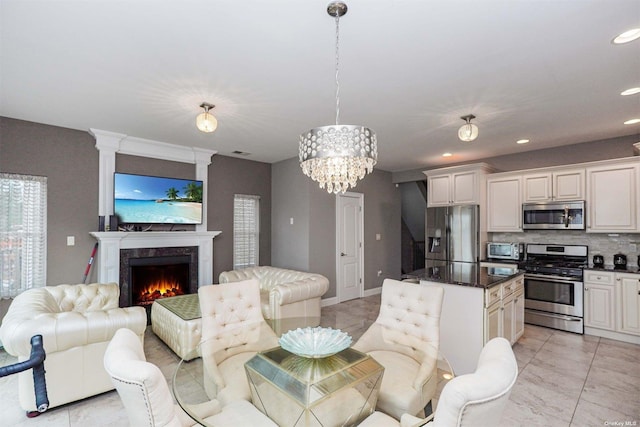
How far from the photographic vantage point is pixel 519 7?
177 cm

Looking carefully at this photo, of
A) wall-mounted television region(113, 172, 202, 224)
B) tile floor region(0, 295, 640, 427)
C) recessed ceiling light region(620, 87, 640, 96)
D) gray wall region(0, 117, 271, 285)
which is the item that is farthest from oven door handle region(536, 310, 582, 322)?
gray wall region(0, 117, 271, 285)

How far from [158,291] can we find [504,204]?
5.68 meters

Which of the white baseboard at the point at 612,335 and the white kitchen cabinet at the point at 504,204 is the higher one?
the white kitchen cabinet at the point at 504,204

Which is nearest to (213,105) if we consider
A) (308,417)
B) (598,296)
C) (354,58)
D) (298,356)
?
(354,58)

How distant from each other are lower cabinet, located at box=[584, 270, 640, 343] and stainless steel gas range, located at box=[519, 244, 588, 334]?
92 millimetres

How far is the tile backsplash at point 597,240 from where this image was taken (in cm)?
416

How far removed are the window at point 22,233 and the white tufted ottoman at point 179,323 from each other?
1.50 metres

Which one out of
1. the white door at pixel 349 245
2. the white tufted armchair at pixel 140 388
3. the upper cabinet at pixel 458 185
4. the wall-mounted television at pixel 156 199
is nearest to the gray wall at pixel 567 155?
the upper cabinet at pixel 458 185

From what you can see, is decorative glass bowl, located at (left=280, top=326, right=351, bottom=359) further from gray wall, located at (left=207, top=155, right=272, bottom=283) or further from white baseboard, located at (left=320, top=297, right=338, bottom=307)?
gray wall, located at (left=207, top=155, right=272, bottom=283)

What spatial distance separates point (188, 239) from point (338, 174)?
148 inches

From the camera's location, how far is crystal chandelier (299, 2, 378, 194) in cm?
171

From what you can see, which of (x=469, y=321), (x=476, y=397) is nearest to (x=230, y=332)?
(x=476, y=397)

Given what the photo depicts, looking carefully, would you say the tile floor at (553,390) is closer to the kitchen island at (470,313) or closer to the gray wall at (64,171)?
the kitchen island at (470,313)

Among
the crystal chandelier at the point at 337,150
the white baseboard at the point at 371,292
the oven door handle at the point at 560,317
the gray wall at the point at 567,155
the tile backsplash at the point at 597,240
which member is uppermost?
the gray wall at the point at 567,155
